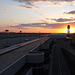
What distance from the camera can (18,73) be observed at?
11.8 m

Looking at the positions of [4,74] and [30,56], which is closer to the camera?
[4,74]

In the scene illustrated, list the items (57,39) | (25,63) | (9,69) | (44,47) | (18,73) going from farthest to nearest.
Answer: (57,39), (44,47), (25,63), (18,73), (9,69)

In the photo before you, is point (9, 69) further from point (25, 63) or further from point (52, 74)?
point (52, 74)

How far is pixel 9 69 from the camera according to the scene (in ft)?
32.1

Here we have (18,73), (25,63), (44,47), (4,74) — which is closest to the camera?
(4,74)

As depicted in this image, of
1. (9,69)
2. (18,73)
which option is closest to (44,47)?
(18,73)

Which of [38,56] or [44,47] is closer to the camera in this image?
[38,56]

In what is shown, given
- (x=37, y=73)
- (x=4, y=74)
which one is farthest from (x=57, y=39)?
(x=4, y=74)

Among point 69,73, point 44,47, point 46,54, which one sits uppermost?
point 44,47

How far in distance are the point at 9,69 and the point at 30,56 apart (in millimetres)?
6258

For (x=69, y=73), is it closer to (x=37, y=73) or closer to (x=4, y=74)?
(x=37, y=73)

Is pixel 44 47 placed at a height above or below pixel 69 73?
above

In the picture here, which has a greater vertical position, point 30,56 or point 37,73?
point 30,56

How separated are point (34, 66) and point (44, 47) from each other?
18706 millimetres
